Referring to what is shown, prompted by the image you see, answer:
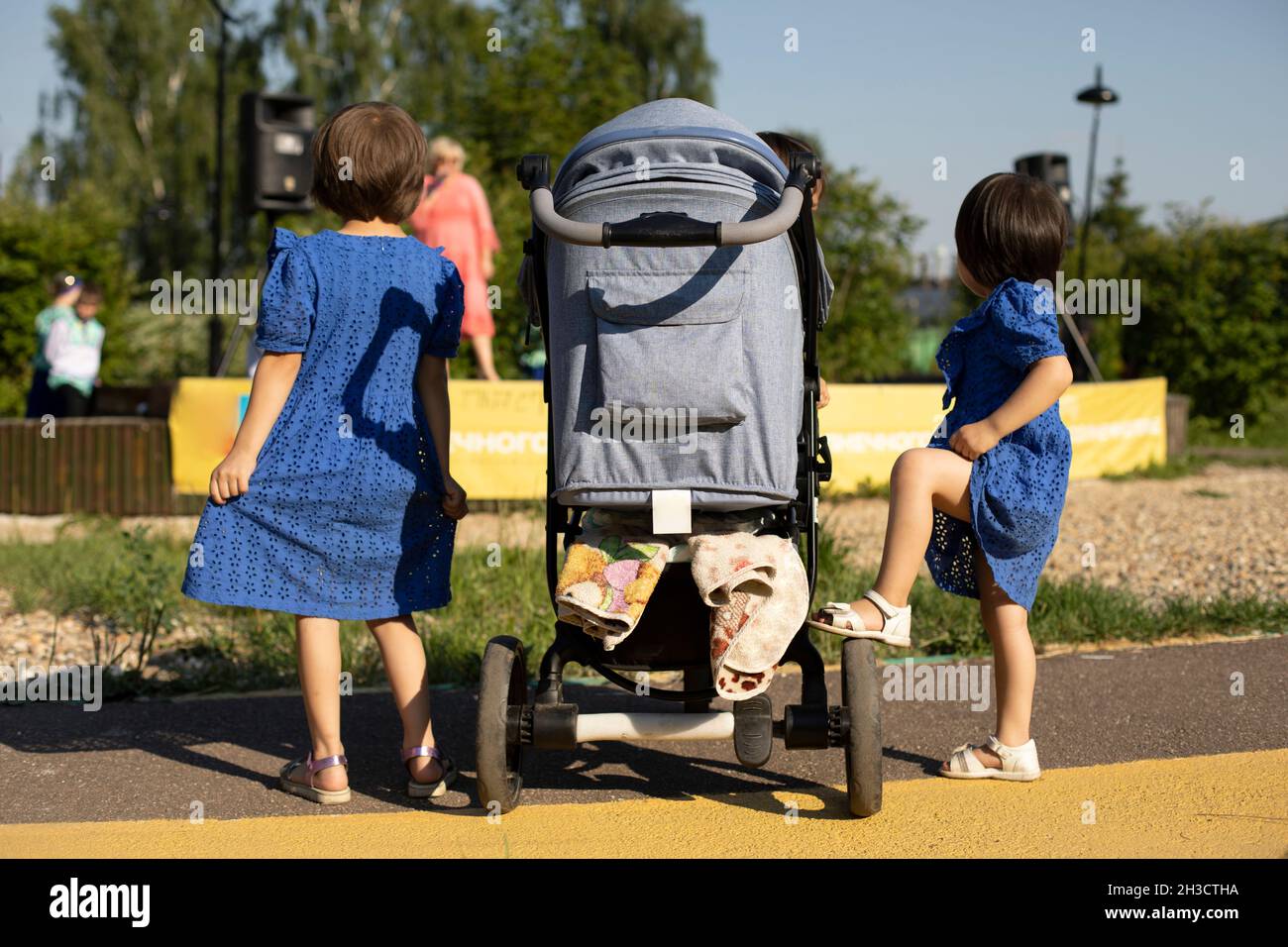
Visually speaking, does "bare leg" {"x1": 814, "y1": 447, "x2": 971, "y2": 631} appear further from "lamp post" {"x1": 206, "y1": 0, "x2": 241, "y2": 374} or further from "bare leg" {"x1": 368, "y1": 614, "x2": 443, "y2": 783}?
"lamp post" {"x1": 206, "y1": 0, "x2": 241, "y2": 374}

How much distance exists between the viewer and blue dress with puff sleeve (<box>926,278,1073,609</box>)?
3.54 meters

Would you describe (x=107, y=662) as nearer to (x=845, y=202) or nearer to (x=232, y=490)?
(x=232, y=490)

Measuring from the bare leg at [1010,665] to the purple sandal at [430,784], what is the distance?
1431 mm

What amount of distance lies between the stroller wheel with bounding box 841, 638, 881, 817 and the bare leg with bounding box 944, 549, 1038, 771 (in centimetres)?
56

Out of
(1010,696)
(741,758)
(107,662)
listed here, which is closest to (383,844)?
(741,758)

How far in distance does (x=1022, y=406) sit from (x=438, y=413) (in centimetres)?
154

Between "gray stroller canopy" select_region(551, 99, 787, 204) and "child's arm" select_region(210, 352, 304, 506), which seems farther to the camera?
"child's arm" select_region(210, 352, 304, 506)

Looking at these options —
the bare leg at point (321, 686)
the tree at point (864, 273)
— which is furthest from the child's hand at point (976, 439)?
the tree at point (864, 273)

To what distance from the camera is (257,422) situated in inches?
137

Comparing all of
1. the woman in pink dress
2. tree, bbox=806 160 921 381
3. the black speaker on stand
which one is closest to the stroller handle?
the woman in pink dress

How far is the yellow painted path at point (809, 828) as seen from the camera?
3.10 meters

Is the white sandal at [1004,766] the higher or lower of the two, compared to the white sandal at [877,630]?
lower

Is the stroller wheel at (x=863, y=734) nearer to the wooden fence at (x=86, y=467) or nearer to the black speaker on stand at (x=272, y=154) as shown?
the wooden fence at (x=86, y=467)

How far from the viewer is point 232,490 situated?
348cm
